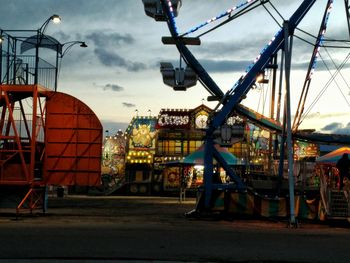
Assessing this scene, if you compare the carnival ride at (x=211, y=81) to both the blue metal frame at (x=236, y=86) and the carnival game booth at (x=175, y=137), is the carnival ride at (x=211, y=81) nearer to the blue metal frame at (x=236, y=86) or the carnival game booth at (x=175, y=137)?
the blue metal frame at (x=236, y=86)

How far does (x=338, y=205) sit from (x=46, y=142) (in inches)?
461

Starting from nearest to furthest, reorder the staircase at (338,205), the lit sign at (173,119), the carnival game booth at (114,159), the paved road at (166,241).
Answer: the paved road at (166,241) → the staircase at (338,205) → the lit sign at (173,119) → the carnival game booth at (114,159)

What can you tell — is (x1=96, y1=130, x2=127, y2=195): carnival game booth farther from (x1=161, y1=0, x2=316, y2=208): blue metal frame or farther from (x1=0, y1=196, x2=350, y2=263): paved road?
(x1=0, y1=196, x2=350, y2=263): paved road

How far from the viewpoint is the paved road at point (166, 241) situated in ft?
37.6

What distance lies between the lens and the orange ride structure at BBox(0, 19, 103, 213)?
2306 centimetres

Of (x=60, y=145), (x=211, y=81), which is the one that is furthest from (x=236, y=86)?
(x=60, y=145)

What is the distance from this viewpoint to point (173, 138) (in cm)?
5475

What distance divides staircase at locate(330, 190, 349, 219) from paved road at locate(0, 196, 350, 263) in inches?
41.5

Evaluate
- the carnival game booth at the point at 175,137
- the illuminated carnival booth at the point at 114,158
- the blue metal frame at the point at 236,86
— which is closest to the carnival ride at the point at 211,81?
the blue metal frame at the point at 236,86

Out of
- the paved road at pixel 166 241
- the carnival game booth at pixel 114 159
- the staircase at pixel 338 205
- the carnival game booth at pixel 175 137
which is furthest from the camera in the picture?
the carnival game booth at pixel 114 159

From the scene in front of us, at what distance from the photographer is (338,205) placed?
20984 mm

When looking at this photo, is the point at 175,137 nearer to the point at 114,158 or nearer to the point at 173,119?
the point at 173,119

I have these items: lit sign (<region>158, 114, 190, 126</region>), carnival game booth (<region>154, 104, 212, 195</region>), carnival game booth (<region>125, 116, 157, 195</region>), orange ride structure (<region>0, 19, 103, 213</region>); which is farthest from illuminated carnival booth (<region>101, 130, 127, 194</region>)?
orange ride structure (<region>0, 19, 103, 213</region>)

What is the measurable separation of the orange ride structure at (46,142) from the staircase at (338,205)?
923 centimetres
